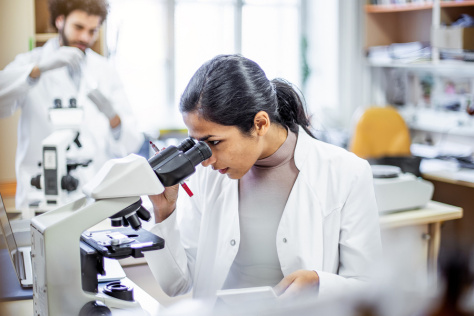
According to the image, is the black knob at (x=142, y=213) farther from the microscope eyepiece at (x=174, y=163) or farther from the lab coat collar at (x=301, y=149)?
the lab coat collar at (x=301, y=149)

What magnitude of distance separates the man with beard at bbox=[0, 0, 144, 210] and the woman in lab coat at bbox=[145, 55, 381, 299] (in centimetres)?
129

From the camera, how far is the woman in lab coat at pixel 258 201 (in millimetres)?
1462

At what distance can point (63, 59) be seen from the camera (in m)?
3.07

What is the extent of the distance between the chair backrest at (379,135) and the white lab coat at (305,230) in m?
2.33

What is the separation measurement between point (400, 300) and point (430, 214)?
7.17 ft

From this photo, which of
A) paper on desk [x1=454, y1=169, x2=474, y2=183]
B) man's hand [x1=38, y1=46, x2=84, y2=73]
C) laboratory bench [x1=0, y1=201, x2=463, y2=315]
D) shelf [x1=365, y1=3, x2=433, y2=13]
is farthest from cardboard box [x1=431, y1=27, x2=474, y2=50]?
man's hand [x1=38, y1=46, x2=84, y2=73]

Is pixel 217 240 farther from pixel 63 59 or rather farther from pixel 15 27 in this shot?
pixel 15 27

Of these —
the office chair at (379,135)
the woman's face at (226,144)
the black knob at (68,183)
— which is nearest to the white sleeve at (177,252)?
the woman's face at (226,144)

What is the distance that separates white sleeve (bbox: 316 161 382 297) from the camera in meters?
1.54

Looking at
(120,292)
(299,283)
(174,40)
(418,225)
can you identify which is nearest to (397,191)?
(418,225)

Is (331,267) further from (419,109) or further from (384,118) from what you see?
(419,109)

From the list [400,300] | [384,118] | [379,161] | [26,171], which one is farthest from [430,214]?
[400,300]

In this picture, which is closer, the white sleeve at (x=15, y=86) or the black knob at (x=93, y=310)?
the black knob at (x=93, y=310)

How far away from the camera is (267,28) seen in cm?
501
